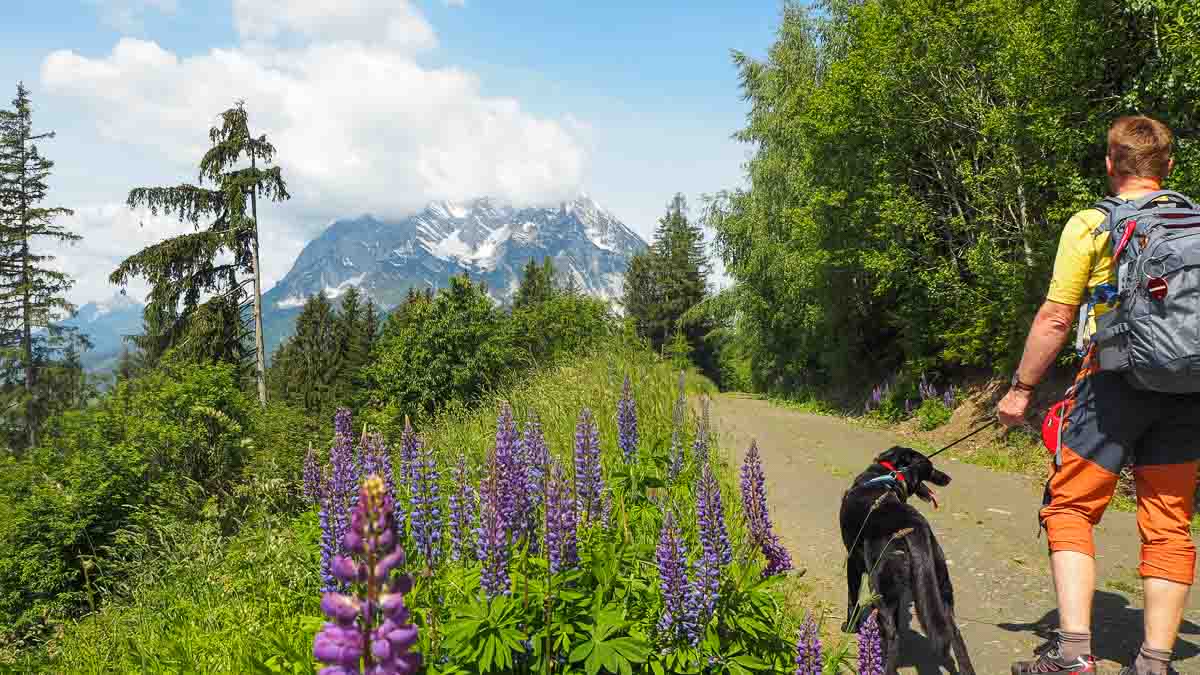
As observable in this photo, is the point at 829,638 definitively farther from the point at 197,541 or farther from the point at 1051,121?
the point at 1051,121

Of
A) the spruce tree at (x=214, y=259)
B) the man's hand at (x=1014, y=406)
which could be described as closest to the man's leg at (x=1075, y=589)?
the man's hand at (x=1014, y=406)

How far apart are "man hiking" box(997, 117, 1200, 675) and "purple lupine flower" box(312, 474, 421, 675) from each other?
121 inches

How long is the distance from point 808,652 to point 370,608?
2.02 meters

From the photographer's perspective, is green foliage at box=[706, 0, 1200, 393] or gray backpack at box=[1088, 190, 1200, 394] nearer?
gray backpack at box=[1088, 190, 1200, 394]

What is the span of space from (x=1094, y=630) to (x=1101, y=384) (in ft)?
6.86

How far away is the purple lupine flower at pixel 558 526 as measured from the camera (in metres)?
2.47

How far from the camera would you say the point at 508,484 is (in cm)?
276

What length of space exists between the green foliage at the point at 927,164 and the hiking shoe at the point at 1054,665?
7.28 m

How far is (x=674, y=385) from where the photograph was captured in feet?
A: 26.1

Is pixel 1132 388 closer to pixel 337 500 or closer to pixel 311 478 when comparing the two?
pixel 337 500

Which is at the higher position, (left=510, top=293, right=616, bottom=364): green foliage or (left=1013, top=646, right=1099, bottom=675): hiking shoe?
(left=510, top=293, right=616, bottom=364): green foliage

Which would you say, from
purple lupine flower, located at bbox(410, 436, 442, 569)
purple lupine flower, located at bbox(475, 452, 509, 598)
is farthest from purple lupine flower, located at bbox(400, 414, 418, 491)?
purple lupine flower, located at bbox(475, 452, 509, 598)

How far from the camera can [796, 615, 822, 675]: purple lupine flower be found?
250 cm

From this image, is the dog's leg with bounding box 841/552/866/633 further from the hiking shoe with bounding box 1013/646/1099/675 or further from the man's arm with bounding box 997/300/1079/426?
the man's arm with bounding box 997/300/1079/426
